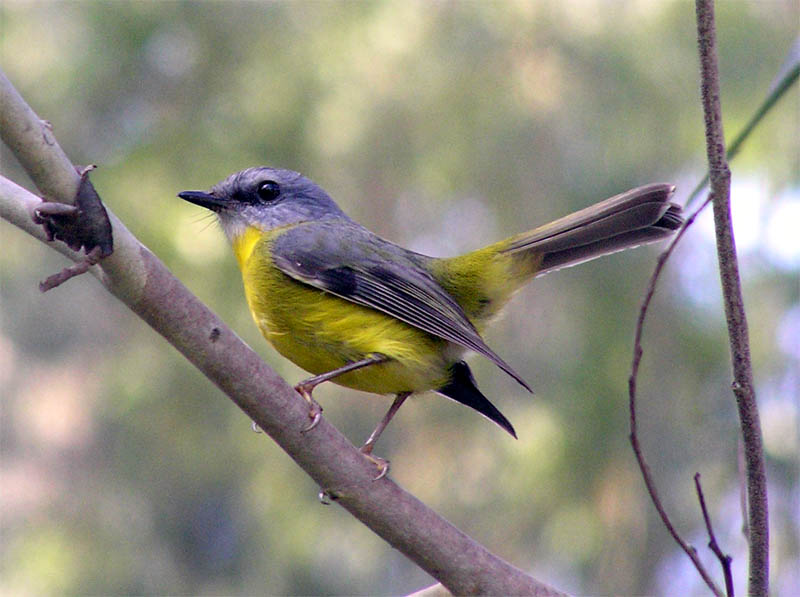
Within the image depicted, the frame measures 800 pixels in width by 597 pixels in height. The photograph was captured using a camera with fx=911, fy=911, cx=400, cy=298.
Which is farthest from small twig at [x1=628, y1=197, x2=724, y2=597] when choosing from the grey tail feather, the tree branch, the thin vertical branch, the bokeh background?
the bokeh background

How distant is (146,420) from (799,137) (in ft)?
18.3

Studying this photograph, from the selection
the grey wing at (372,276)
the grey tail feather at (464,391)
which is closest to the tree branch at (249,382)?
the grey wing at (372,276)

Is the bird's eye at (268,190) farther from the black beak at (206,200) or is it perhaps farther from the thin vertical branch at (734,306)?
the thin vertical branch at (734,306)

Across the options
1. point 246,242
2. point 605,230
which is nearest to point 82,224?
point 246,242

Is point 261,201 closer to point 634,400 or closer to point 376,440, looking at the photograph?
point 376,440

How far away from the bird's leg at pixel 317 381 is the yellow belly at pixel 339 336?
26mm

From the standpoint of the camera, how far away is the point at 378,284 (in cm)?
334

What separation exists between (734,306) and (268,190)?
7.91ft

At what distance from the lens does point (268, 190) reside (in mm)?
3887

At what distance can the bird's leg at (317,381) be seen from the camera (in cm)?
228

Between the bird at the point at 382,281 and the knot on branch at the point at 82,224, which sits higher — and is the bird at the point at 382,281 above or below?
above

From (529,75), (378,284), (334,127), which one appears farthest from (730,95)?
(378,284)

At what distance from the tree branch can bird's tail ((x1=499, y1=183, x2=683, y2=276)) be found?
1.45 metres

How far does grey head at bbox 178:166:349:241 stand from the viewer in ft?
12.4
